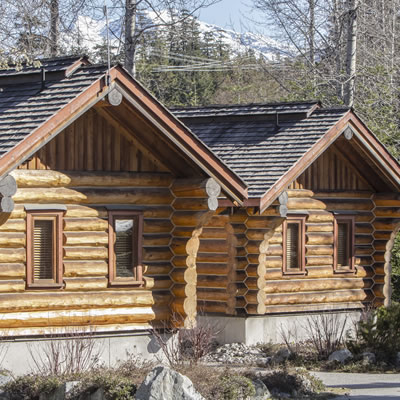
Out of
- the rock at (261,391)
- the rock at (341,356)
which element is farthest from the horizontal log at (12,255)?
the rock at (341,356)

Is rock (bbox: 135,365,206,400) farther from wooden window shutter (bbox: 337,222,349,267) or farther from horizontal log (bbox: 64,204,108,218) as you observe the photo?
wooden window shutter (bbox: 337,222,349,267)

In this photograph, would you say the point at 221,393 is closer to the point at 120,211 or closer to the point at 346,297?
the point at 120,211

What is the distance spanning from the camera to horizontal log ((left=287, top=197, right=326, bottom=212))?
74.2 ft

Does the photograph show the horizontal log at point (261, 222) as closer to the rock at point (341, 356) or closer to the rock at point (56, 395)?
the rock at point (341, 356)

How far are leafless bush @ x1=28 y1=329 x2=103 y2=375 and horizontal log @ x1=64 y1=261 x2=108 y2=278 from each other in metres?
0.96

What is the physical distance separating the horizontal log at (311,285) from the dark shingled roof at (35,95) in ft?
24.3

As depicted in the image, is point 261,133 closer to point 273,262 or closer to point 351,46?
point 273,262

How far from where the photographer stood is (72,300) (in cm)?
1712

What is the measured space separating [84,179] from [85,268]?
152cm

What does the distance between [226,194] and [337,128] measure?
4.99 metres

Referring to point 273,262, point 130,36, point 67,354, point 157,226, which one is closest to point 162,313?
point 157,226

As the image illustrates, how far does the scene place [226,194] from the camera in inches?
715

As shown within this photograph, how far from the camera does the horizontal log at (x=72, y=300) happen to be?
647 inches

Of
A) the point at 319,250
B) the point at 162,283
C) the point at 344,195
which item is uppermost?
the point at 344,195
